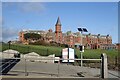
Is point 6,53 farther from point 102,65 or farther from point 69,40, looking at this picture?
point 69,40

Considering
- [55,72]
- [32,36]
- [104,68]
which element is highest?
[32,36]

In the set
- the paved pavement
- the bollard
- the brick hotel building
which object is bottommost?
the paved pavement

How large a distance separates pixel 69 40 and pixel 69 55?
49.6 metres

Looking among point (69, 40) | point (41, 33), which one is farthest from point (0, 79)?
point (41, 33)

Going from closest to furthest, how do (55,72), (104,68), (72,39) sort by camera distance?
(104,68), (55,72), (72,39)

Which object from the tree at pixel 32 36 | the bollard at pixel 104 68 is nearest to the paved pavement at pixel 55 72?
the bollard at pixel 104 68

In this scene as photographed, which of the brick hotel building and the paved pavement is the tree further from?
the paved pavement

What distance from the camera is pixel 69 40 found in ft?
255

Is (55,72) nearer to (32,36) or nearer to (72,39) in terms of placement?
(72,39)

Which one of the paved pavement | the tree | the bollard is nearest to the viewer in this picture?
the bollard

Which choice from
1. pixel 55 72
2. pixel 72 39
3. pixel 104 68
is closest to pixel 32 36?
pixel 72 39

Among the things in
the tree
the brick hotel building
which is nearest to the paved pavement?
the brick hotel building

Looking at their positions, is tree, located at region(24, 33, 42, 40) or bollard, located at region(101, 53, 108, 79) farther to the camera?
tree, located at region(24, 33, 42, 40)

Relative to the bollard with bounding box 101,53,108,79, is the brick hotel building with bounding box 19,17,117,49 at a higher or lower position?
higher
